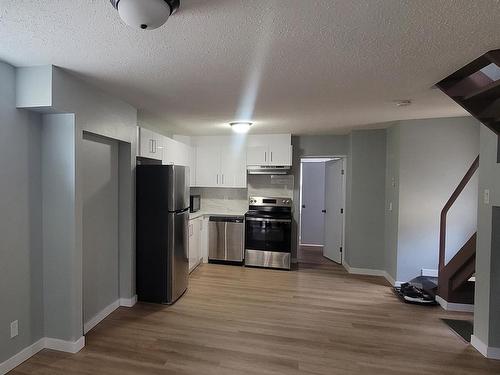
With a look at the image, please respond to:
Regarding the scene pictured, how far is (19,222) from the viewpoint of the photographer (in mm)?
2107

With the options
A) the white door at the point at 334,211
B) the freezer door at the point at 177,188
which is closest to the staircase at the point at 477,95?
the white door at the point at 334,211

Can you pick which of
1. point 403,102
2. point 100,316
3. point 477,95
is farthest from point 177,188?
point 477,95

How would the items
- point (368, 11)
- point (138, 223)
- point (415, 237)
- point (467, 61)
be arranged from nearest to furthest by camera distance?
point (368, 11), point (467, 61), point (138, 223), point (415, 237)

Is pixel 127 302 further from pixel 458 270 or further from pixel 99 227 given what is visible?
pixel 458 270

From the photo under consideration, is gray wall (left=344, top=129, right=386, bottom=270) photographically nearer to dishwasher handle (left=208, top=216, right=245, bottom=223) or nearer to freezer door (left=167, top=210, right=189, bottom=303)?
dishwasher handle (left=208, top=216, right=245, bottom=223)

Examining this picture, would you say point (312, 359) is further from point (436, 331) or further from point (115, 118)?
point (115, 118)

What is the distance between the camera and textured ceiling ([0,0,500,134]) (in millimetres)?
1338

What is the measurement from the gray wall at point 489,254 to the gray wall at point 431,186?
116 centimetres

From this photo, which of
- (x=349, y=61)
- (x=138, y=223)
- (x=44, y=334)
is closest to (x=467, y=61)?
(x=349, y=61)

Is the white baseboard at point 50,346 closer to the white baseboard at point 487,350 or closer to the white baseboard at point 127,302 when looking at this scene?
the white baseboard at point 127,302

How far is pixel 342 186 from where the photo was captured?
4.86 m

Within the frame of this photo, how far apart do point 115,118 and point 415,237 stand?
4088mm

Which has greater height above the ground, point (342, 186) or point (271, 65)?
point (271, 65)

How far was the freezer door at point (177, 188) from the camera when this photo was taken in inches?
123
